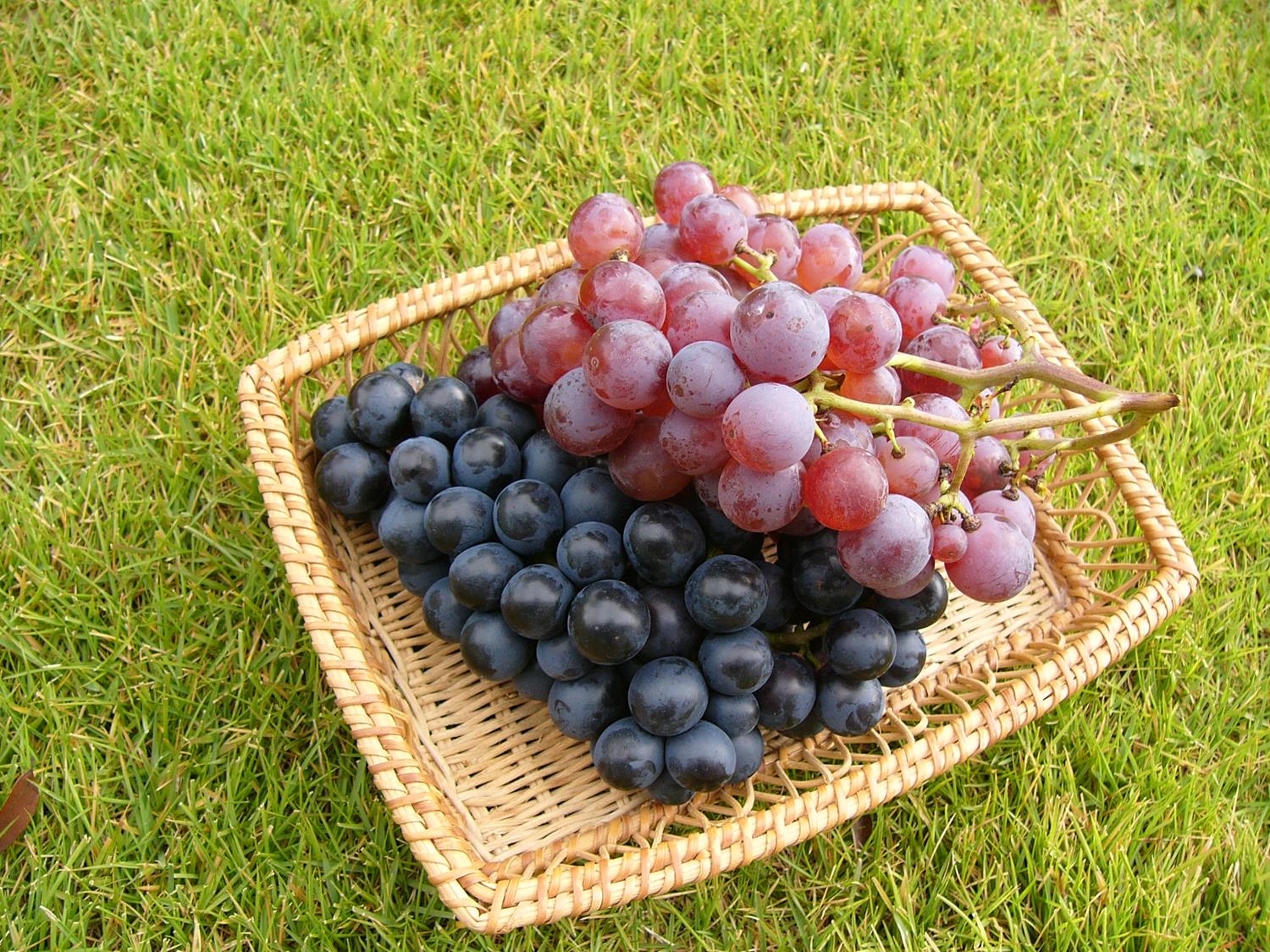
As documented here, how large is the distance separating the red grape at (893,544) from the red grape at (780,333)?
0.55ft

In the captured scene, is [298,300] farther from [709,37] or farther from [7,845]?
[709,37]

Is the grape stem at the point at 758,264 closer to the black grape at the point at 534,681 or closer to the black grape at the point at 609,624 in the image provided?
the black grape at the point at 609,624

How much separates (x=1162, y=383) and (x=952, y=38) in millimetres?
939

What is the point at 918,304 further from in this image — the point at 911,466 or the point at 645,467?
the point at 645,467

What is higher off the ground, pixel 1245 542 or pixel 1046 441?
pixel 1046 441

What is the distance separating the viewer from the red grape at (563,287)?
1201 millimetres

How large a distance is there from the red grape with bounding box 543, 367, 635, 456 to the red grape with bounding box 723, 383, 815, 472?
17 centimetres

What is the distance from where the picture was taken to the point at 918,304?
1.20 meters

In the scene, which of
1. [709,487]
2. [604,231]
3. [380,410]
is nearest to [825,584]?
[709,487]

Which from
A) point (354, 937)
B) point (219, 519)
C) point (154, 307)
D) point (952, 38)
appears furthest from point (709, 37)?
point (354, 937)

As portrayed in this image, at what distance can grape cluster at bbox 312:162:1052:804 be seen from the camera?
958 millimetres

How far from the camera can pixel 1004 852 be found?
1372mm

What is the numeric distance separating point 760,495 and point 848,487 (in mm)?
90

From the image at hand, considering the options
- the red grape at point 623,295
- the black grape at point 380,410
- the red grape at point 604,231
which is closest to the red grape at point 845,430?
the red grape at point 623,295
